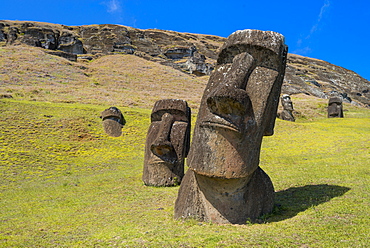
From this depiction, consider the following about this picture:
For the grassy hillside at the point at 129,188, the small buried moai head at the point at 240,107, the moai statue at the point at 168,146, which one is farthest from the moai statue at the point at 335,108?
the small buried moai head at the point at 240,107

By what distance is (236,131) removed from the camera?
19.2 ft

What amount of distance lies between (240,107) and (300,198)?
3519 mm

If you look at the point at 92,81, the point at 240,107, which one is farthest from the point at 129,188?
the point at 92,81

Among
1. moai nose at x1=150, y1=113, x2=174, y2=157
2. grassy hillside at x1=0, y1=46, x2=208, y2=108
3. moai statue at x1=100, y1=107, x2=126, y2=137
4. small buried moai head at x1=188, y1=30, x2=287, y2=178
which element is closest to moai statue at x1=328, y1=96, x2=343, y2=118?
grassy hillside at x1=0, y1=46, x2=208, y2=108

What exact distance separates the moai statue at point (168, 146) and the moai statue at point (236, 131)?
14.9 feet

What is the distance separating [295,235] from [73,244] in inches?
152

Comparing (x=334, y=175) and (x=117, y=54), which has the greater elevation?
(x=117, y=54)

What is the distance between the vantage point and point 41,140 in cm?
1895

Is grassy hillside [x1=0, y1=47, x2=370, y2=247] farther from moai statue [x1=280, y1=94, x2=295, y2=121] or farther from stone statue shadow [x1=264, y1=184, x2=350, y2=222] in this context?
moai statue [x1=280, y1=94, x2=295, y2=121]

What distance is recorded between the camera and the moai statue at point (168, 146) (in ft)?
37.1

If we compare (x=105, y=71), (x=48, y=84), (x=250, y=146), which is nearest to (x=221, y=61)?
(x=250, y=146)

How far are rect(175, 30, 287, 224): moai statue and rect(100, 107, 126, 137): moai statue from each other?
16.1 meters

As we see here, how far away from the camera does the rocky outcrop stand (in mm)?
70312

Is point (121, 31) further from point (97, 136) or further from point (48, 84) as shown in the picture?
point (97, 136)
